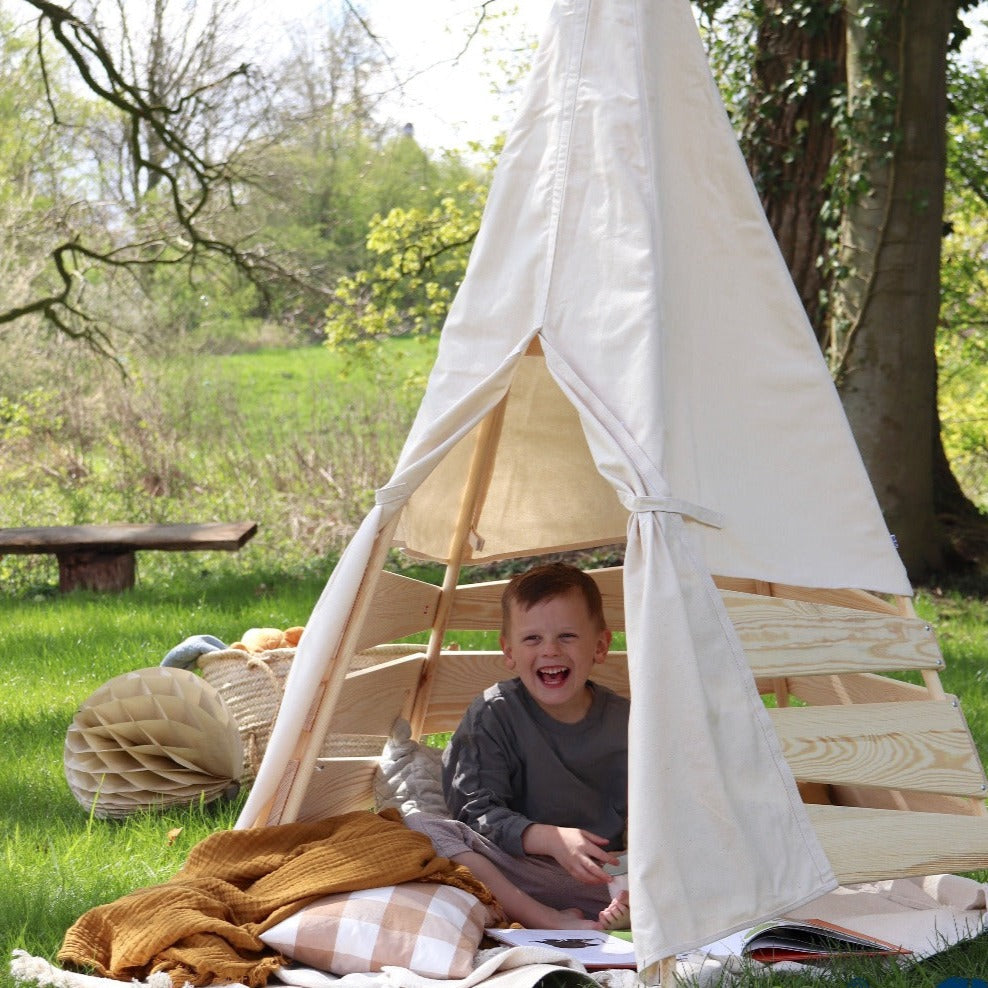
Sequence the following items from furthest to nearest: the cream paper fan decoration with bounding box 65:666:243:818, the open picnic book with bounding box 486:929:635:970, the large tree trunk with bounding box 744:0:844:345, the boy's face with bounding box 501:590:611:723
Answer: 1. the large tree trunk with bounding box 744:0:844:345
2. the cream paper fan decoration with bounding box 65:666:243:818
3. the boy's face with bounding box 501:590:611:723
4. the open picnic book with bounding box 486:929:635:970

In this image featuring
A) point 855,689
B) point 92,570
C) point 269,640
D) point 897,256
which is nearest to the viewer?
point 855,689

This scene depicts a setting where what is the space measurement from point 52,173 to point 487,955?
492 inches

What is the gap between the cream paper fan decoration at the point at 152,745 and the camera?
13.1 feet

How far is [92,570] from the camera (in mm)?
8055

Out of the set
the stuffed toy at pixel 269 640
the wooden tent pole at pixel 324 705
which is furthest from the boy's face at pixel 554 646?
the stuffed toy at pixel 269 640

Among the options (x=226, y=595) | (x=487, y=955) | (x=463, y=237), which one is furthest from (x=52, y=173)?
(x=487, y=955)

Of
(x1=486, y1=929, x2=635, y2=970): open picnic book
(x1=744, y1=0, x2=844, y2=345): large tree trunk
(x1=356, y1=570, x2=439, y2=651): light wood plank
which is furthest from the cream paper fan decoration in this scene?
(x1=744, y1=0, x2=844, y2=345): large tree trunk

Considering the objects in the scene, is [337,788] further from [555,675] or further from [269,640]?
[269,640]

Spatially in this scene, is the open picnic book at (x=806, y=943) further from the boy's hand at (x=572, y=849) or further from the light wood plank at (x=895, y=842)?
the boy's hand at (x=572, y=849)

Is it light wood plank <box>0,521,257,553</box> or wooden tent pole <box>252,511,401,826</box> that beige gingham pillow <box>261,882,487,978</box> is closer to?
wooden tent pole <box>252,511,401,826</box>

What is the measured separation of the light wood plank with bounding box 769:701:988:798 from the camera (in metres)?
2.82

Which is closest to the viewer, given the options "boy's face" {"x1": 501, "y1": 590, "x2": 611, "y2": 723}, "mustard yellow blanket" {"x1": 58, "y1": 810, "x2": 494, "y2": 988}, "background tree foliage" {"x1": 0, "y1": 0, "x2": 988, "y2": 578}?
"mustard yellow blanket" {"x1": 58, "y1": 810, "x2": 494, "y2": 988}

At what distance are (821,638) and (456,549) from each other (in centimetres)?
143

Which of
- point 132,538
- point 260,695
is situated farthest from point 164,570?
point 260,695
